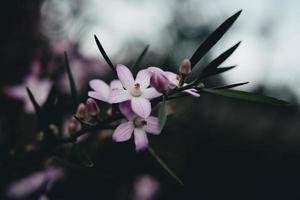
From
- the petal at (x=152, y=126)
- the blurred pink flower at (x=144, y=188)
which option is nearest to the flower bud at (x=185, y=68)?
the petal at (x=152, y=126)

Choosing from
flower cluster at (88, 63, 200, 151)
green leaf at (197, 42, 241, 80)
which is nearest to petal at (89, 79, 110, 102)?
flower cluster at (88, 63, 200, 151)

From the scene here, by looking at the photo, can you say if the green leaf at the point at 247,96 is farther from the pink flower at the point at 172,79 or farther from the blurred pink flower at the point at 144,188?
the blurred pink flower at the point at 144,188

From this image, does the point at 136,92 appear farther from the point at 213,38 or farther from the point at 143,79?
the point at 213,38

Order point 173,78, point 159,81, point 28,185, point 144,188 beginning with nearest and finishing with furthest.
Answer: point 159,81
point 173,78
point 28,185
point 144,188

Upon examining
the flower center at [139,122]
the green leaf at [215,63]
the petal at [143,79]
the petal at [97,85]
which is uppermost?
the petal at [97,85]

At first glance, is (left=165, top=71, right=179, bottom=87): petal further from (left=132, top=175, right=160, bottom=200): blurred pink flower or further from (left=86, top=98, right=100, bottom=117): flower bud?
(left=132, top=175, right=160, bottom=200): blurred pink flower

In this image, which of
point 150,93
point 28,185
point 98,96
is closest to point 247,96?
point 150,93

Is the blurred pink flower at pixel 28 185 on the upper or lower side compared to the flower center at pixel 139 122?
lower
